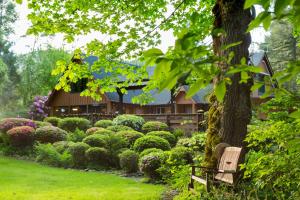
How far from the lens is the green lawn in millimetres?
10516

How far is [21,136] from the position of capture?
2048 centimetres

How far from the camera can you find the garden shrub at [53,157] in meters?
17.6

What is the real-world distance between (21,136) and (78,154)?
4.73 m

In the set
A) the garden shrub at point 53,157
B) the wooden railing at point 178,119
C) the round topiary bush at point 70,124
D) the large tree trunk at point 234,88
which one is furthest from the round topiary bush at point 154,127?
the large tree trunk at point 234,88

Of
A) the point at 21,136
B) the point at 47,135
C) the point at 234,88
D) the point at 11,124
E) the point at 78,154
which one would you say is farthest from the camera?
the point at 11,124

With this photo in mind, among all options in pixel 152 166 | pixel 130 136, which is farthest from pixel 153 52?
pixel 130 136

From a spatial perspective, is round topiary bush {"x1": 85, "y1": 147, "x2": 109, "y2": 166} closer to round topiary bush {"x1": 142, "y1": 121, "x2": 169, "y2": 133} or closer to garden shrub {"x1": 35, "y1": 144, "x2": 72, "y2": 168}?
garden shrub {"x1": 35, "y1": 144, "x2": 72, "y2": 168}

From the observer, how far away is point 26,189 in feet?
38.2

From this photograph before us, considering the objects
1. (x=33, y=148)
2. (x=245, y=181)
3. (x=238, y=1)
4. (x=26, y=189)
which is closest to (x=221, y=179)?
(x=245, y=181)

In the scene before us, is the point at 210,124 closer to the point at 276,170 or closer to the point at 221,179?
the point at 221,179

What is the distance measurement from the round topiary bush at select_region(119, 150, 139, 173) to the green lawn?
34.5 inches

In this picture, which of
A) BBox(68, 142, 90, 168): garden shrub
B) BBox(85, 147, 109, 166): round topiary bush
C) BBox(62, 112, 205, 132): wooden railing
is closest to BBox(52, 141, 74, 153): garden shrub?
BBox(68, 142, 90, 168): garden shrub

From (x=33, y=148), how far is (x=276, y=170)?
17832mm

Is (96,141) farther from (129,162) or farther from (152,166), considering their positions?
(152,166)
